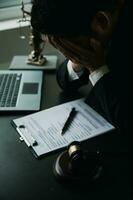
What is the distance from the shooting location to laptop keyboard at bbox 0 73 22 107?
135cm

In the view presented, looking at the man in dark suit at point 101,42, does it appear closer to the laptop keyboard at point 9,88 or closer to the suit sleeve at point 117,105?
the suit sleeve at point 117,105

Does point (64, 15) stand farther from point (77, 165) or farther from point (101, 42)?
point (77, 165)

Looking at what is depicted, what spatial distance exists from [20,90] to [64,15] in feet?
1.55

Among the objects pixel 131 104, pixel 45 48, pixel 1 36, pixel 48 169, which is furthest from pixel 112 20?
pixel 1 36

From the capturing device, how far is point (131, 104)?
1.16 meters

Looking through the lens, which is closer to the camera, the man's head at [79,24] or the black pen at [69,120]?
the man's head at [79,24]

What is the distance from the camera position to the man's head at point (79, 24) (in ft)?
3.36

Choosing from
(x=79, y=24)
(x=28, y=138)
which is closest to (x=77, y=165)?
(x=28, y=138)

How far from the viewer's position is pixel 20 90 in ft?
4.68

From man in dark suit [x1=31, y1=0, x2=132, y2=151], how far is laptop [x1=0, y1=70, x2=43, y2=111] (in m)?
0.23

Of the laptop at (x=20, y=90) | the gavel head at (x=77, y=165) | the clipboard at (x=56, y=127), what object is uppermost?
the gavel head at (x=77, y=165)

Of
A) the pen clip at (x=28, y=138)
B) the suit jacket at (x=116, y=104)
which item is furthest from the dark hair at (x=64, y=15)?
the pen clip at (x=28, y=138)

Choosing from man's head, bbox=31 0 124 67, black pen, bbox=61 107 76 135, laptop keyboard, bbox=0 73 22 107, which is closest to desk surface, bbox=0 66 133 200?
black pen, bbox=61 107 76 135

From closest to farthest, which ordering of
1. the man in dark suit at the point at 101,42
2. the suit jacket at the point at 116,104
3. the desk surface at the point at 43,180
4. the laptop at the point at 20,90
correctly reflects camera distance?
1. the desk surface at the point at 43,180
2. the man in dark suit at the point at 101,42
3. the suit jacket at the point at 116,104
4. the laptop at the point at 20,90
